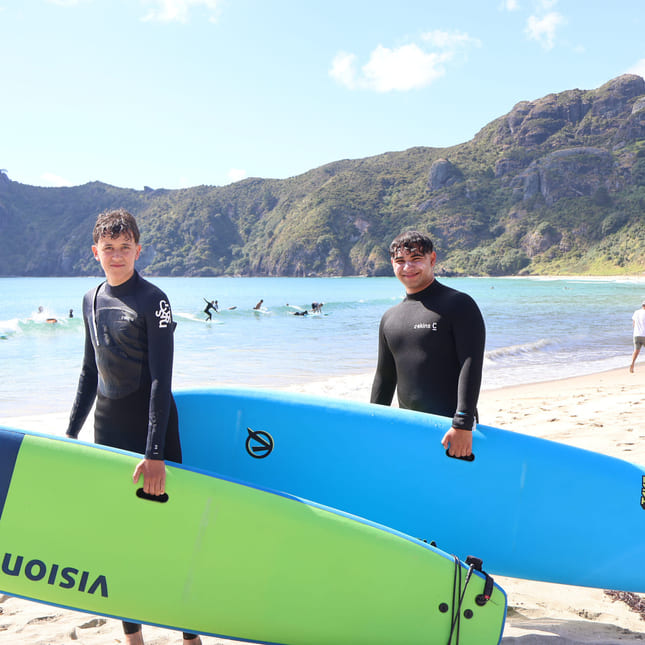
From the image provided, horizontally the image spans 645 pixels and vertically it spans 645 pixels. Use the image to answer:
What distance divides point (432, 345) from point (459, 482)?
2.31 feet

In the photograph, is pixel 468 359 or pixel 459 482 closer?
pixel 468 359

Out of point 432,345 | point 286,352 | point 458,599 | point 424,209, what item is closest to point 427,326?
point 432,345

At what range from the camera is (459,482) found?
2.55m

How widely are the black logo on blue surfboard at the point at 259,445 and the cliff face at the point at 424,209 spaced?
263 ft

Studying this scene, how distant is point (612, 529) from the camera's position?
2.52 m

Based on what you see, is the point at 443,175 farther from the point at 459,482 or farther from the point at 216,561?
the point at 216,561

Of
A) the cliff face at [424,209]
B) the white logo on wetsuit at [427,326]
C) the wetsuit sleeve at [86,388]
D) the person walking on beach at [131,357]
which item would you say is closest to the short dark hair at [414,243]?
the white logo on wetsuit at [427,326]

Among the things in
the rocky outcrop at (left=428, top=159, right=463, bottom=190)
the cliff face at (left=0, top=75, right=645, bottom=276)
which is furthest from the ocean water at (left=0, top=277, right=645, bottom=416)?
the rocky outcrop at (left=428, top=159, right=463, bottom=190)

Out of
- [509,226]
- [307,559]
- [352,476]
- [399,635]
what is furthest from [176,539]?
[509,226]

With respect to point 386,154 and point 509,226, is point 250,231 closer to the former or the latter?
point 386,154

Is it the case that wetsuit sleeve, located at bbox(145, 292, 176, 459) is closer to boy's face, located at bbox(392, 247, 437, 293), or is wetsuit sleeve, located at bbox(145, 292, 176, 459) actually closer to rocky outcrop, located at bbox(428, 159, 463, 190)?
boy's face, located at bbox(392, 247, 437, 293)

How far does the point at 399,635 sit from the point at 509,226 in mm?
102940

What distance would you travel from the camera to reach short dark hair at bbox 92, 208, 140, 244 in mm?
1823

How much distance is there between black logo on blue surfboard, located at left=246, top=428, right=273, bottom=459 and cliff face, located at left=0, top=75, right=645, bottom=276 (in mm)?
80178
